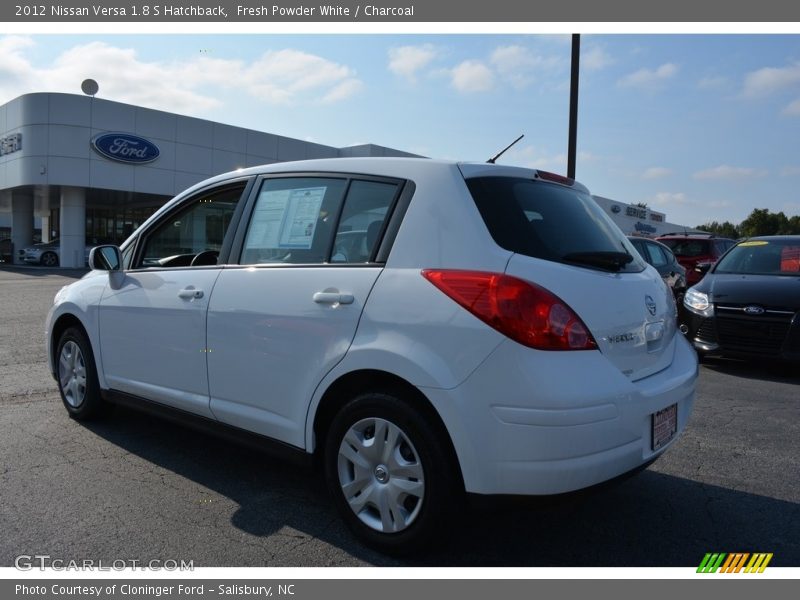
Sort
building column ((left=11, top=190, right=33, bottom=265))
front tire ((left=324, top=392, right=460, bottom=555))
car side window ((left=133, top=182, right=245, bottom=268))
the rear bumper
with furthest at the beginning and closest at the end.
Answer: building column ((left=11, top=190, right=33, bottom=265)), car side window ((left=133, top=182, right=245, bottom=268)), front tire ((left=324, top=392, right=460, bottom=555)), the rear bumper

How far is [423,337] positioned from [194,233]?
8.13 feet

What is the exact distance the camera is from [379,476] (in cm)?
281

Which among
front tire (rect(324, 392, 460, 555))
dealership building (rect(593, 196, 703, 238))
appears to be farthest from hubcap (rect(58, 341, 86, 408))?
dealership building (rect(593, 196, 703, 238))

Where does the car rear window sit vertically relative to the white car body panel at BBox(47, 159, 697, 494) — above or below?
above

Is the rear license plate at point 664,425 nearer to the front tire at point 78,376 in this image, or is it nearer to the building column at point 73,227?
the front tire at point 78,376

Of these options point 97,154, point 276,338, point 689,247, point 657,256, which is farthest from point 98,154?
point 276,338

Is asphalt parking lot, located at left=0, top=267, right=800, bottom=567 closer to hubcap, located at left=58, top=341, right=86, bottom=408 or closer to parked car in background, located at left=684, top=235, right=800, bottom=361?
hubcap, located at left=58, top=341, right=86, bottom=408

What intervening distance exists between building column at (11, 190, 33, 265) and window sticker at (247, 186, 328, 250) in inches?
1347

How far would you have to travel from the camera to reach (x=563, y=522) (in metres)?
3.22

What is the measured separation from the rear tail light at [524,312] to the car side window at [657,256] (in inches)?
360

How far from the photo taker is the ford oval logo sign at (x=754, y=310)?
22.5ft

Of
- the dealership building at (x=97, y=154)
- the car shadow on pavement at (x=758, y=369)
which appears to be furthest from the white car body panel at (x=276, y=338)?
the dealership building at (x=97, y=154)

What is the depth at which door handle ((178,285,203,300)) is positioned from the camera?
362cm

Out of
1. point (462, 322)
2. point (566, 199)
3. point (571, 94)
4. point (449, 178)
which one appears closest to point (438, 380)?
point (462, 322)
